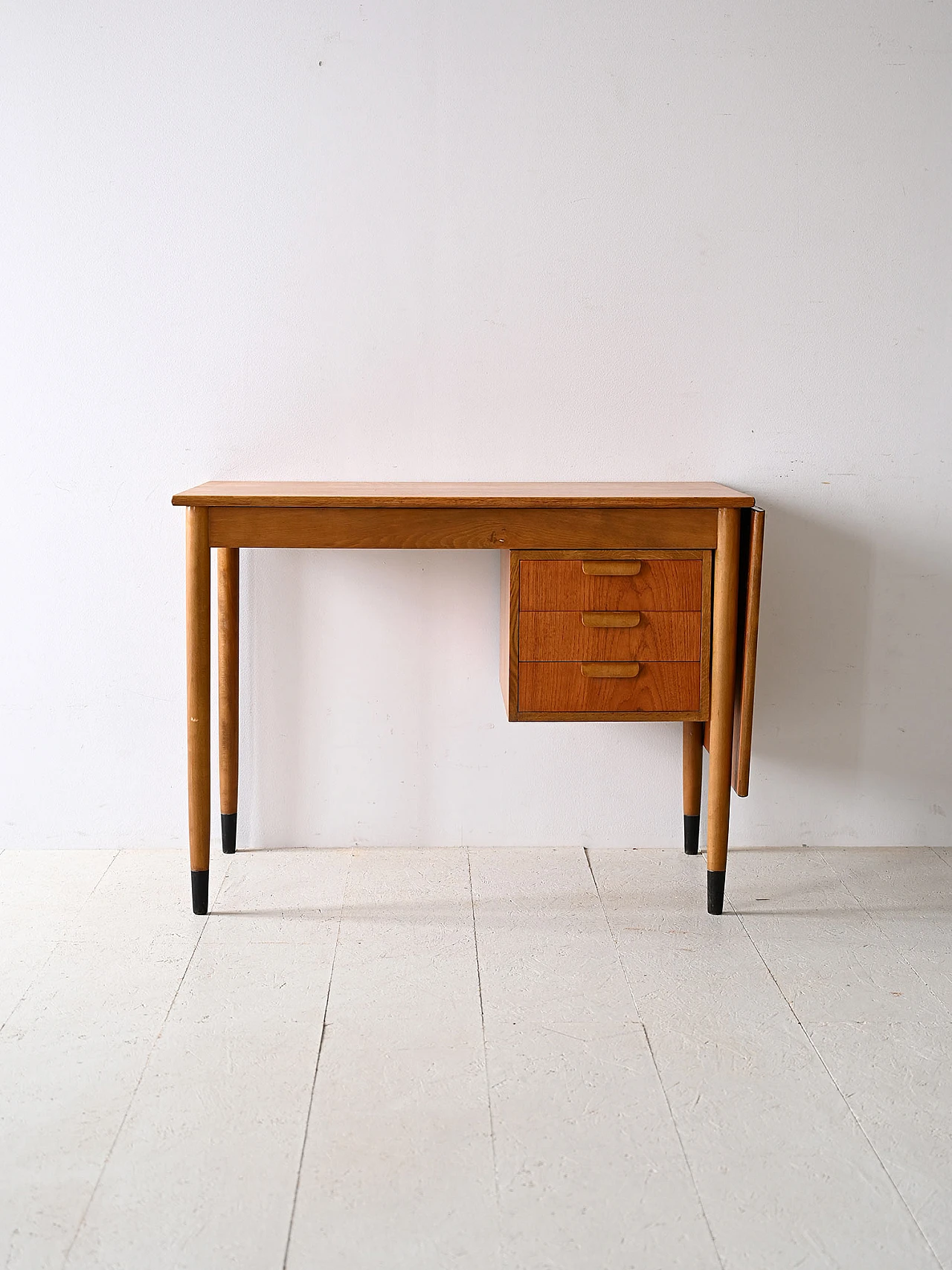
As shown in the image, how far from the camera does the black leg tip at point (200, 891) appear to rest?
2.31 m

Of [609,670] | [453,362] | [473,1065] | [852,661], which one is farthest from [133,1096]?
[852,661]

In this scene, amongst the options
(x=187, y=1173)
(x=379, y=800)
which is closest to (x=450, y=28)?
(x=379, y=800)

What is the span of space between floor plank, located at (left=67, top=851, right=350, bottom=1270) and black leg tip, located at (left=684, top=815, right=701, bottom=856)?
822mm

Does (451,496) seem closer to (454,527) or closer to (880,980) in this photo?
(454,527)

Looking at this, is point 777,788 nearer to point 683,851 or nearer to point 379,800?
point 683,851

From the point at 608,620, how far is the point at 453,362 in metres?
0.72

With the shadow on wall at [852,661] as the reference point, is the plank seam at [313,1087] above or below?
below

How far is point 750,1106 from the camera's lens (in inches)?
66.3

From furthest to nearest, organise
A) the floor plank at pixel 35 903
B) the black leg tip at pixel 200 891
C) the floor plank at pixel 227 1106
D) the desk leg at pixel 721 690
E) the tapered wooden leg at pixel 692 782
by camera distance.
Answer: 1. the tapered wooden leg at pixel 692 782
2. the black leg tip at pixel 200 891
3. the desk leg at pixel 721 690
4. the floor plank at pixel 35 903
5. the floor plank at pixel 227 1106

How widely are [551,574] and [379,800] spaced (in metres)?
0.79

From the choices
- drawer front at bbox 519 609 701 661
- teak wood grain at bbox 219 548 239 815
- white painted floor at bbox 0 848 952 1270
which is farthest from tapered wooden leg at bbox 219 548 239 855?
drawer front at bbox 519 609 701 661

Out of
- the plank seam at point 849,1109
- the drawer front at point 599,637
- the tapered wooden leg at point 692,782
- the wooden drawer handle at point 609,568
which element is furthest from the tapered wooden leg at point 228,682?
the plank seam at point 849,1109

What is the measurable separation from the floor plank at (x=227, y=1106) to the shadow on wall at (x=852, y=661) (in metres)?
1.15

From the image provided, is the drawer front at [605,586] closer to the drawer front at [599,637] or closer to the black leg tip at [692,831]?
the drawer front at [599,637]
